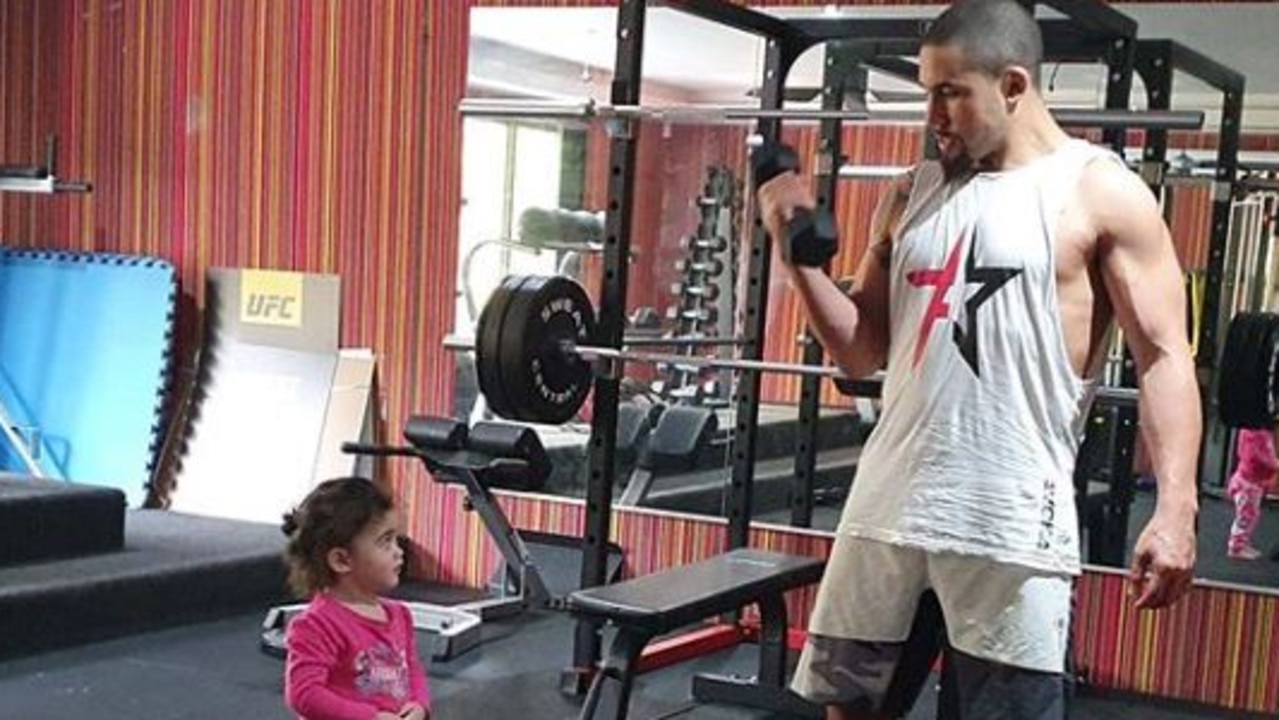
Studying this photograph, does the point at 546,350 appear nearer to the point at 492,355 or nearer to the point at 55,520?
the point at 492,355

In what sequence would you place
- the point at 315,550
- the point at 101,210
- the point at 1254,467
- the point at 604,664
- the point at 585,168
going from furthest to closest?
the point at 101,210 < the point at 585,168 < the point at 1254,467 < the point at 604,664 < the point at 315,550

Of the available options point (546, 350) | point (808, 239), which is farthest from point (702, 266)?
point (808, 239)

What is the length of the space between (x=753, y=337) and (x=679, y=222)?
1.92 ft

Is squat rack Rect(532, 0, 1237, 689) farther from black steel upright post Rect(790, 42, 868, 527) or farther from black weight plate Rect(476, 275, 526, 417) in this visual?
black weight plate Rect(476, 275, 526, 417)

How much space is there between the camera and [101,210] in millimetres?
5680

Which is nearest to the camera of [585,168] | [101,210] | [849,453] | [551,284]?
[551,284]

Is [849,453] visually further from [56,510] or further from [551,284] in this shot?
[56,510]

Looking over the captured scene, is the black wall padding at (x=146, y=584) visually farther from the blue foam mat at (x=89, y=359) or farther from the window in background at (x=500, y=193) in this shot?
the window in background at (x=500, y=193)

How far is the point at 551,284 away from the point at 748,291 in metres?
0.89

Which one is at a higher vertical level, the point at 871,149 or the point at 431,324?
the point at 871,149

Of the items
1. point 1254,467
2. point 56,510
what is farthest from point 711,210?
point 56,510

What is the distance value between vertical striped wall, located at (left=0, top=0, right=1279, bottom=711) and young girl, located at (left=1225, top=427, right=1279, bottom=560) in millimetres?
1169

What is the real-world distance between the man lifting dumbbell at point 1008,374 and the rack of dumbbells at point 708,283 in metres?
2.68

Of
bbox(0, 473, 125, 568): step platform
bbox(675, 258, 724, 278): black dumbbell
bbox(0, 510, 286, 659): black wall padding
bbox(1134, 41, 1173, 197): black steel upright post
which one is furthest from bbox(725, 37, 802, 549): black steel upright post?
bbox(0, 473, 125, 568): step platform
